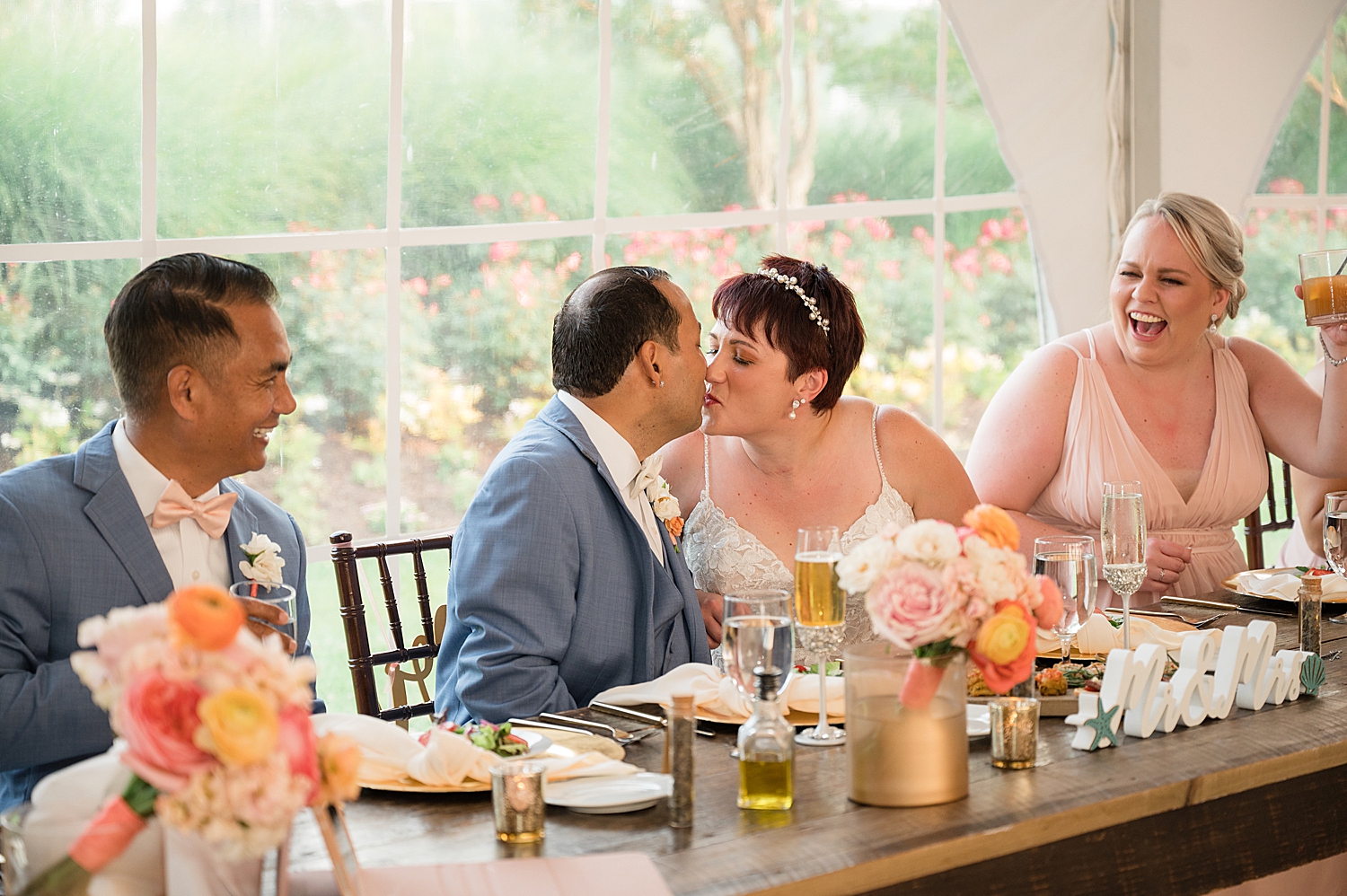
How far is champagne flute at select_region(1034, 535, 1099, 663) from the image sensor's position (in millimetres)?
1871

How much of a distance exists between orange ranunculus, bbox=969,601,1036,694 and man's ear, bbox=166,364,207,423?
4.15 ft

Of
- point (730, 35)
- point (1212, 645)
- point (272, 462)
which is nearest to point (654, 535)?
point (1212, 645)

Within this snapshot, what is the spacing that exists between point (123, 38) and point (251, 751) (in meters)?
2.47

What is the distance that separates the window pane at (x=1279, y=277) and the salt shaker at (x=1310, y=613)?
326cm

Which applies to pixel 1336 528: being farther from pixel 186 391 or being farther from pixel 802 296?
pixel 186 391

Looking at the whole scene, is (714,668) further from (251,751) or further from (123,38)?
(123,38)

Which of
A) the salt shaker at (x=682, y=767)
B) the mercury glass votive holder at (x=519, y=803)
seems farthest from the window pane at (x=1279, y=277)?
the mercury glass votive holder at (x=519, y=803)

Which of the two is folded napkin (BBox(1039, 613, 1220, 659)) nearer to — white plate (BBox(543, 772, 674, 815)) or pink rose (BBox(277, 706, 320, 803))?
white plate (BBox(543, 772, 674, 815))

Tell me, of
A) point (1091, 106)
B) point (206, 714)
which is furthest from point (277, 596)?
point (1091, 106)

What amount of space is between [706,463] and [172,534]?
1.32 meters

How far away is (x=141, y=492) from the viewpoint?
2100 mm

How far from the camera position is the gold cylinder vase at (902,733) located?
1521mm

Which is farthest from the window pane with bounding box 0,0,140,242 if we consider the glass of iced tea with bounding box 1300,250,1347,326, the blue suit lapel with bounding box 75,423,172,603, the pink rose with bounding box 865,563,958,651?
the glass of iced tea with bounding box 1300,250,1347,326

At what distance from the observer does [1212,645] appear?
1933 millimetres
